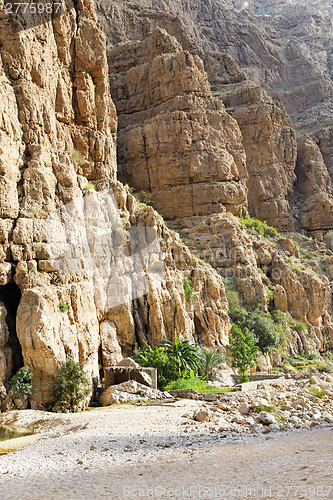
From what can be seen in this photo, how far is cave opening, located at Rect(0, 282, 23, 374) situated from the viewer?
19.2m

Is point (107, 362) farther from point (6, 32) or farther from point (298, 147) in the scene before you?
point (298, 147)

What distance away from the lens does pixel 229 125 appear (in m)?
53.8

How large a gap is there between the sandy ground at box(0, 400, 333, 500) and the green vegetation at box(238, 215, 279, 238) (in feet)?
127

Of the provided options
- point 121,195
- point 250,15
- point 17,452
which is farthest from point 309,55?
point 17,452

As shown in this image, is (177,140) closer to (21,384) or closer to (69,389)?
(69,389)

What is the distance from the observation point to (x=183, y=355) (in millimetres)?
27766

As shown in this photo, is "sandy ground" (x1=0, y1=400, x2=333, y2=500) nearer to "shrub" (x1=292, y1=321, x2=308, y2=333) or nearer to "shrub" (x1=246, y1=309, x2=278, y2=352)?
"shrub" (x1=246, y1=309, x2=278, y2=352)

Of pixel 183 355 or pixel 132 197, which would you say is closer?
pixel 183 355

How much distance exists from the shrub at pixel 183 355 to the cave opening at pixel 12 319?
10.3 m

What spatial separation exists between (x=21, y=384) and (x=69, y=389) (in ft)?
6.70

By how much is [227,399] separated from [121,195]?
18.4m

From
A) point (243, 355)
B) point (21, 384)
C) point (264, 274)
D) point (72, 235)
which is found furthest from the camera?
point (264, 274)

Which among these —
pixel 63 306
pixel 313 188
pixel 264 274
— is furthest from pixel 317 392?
pixel 313 188

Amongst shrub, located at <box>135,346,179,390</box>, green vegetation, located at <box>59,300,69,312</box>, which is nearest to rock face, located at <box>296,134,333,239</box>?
shrub, located at <box>135,346,179,390</box>
